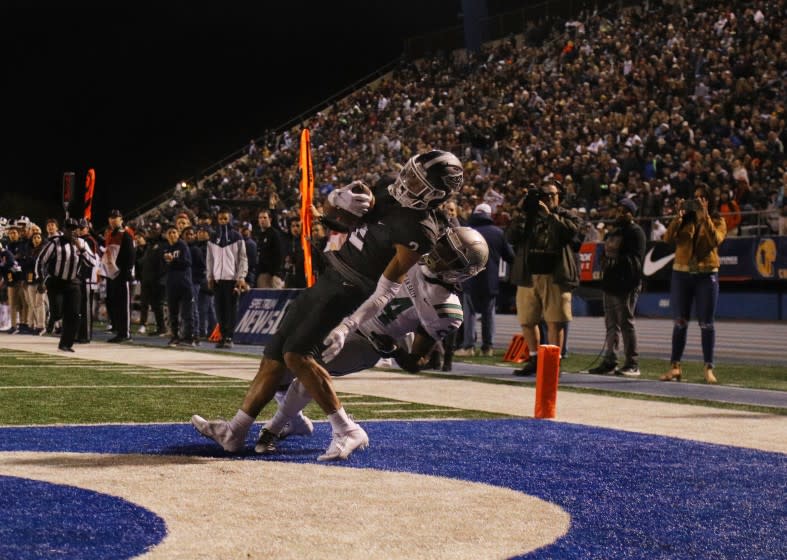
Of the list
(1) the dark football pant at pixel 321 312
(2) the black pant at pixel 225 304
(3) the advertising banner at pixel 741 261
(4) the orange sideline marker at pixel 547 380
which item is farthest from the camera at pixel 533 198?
(3) the advertising banner at pixel 741 261

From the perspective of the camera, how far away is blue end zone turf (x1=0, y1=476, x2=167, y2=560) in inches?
144

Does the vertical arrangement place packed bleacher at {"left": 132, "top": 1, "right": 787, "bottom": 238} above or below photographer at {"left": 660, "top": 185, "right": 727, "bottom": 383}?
above

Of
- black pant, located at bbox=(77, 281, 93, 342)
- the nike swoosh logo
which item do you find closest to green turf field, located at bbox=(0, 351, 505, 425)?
black pant, located at bbox=(77, 281, 93, 342)

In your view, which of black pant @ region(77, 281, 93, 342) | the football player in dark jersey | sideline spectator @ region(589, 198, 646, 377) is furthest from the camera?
black pant @ region(77, 281, 93, 342)

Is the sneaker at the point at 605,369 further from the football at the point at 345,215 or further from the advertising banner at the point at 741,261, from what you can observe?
the advertising banner at the point at 741,261

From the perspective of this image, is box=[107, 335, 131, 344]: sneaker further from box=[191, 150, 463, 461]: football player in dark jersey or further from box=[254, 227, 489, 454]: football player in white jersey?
box=[254, 227, 489, 454]: football player in white jersey

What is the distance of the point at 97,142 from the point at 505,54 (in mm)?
19930

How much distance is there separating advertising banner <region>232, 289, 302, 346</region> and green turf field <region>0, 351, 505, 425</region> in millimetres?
4275

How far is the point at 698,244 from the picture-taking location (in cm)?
1127

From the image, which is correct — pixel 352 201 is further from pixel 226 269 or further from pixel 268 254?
pixel 268 254

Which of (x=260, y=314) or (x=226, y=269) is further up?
(x=226, y=269)

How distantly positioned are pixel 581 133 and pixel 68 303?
15158 millimetres

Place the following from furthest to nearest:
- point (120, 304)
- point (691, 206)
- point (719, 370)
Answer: point (120, 304) < point (719, 370) < point (691, 206)

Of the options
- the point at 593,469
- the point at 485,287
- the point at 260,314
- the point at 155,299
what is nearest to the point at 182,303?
the point at 260,314
